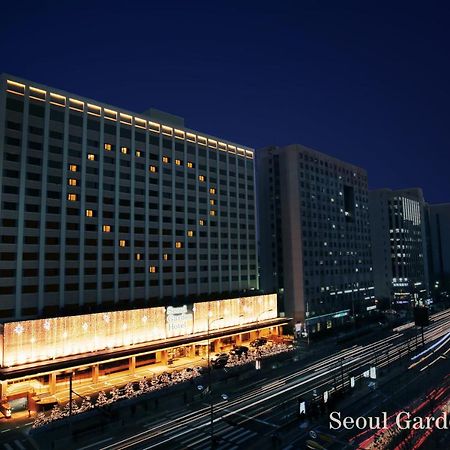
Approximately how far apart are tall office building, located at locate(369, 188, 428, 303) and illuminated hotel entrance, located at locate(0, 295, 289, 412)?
319 feet

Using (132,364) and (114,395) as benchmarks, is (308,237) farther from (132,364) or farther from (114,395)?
(114,395)

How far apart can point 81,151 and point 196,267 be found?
33233 millimetres

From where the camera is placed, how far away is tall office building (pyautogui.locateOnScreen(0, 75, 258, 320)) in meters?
56.3

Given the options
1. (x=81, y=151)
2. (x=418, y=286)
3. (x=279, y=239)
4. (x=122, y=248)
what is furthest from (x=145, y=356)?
(x=418, y=286)

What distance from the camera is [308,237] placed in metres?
101

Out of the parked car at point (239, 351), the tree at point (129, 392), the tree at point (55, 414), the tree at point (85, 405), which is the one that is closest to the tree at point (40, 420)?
the tree at point (55, 414)

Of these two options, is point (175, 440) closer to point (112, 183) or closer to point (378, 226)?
point (112, 183)

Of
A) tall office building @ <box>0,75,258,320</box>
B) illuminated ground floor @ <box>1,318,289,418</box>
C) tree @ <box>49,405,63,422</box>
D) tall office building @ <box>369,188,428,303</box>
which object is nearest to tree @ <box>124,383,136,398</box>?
illuminated ground floor @ <box>1,318,289,418</box>

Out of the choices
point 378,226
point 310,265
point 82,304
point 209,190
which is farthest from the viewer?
point 378,226

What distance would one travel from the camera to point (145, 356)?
6456 cm

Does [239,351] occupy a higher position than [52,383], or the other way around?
[52,383]

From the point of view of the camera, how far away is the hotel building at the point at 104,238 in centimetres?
5462

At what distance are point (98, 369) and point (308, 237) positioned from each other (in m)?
65.1

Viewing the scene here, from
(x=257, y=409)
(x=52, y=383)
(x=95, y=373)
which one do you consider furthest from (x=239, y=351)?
(x=52, y=383)
